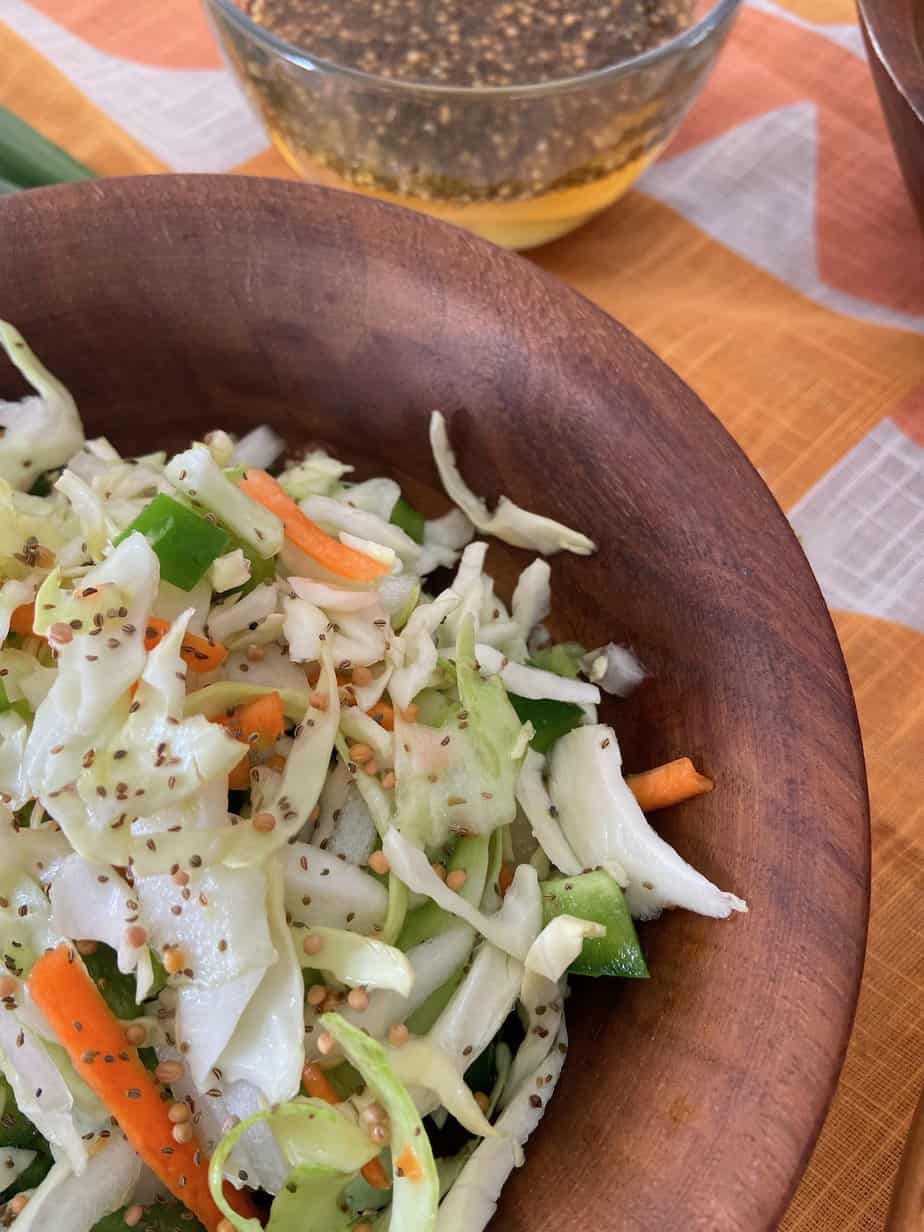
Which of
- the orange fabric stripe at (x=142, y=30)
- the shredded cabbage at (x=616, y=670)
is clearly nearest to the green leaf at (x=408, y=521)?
the shredded cabbage at (x=616, y=670)

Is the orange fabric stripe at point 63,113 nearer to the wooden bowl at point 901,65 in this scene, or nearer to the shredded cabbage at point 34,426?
the shredded cabbage at point 34,426

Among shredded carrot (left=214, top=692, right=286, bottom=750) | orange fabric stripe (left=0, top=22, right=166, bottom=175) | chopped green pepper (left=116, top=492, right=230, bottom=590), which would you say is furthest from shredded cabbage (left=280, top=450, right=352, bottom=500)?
orange fabric stripe (left=0, top=22, right=166, bottom=175)

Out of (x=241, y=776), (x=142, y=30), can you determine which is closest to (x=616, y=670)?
(x=241, y=776)

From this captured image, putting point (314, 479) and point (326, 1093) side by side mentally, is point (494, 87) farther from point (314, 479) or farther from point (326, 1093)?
point (326, 1093)

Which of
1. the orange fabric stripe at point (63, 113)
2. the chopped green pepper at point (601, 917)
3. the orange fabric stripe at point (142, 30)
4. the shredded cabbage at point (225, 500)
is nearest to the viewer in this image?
the chopped green pepper at point (601, 917)

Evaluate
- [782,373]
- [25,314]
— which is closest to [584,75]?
[782,373]

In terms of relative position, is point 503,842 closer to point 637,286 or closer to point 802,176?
point 637,286

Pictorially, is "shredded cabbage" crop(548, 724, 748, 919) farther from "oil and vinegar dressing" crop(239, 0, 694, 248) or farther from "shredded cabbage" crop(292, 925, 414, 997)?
"oil and vinegar dressing" crop(239, 0, 694, 248)
